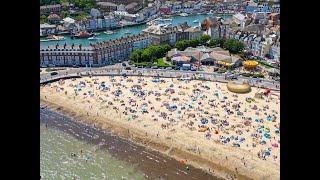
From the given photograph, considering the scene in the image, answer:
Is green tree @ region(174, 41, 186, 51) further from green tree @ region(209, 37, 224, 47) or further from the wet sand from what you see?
the wet sand

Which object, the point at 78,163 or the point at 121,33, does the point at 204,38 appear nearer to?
the point at 121,33

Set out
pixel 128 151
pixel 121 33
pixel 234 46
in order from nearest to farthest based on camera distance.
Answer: pixel 128 151, pixel 234 46, pixel 121 33

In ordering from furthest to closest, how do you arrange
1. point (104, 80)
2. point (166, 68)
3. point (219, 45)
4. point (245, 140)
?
1. point (219, 45)
2. point (166, 68)
3. point (104, 80)
4. point (245, 140)

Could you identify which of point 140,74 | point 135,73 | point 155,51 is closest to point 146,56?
point 155,51
